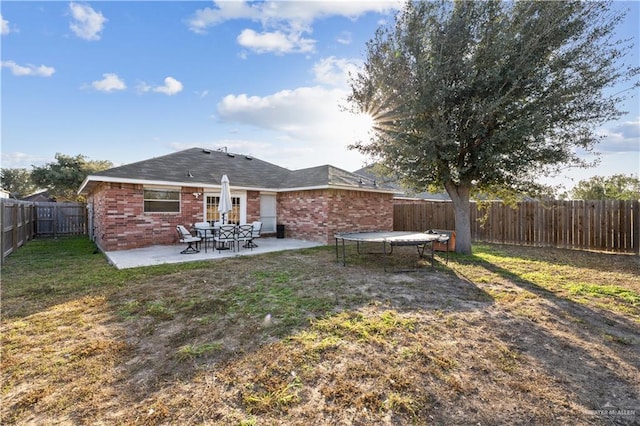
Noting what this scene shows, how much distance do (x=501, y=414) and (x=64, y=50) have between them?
13.4 metres

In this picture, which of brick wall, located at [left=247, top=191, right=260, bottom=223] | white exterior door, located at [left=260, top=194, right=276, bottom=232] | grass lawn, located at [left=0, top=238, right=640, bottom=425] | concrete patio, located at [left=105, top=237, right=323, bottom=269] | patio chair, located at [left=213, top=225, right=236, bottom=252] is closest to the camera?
grass lawn, located at [left=0, top=238, right=640, bottom=425]

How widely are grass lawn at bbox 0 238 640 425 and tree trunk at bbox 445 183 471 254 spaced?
126 inches

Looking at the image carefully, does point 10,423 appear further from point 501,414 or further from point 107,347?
point 501,414

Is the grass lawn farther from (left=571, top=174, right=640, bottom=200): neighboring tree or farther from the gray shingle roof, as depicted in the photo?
(left=571, top=174, right=640, bottom=200): neighboring tree

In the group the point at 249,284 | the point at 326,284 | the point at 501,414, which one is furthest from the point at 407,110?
the point at 501,414

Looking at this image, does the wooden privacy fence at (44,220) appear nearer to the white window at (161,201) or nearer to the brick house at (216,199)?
the brick house at (216,199)

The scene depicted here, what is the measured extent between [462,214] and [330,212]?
5.31m

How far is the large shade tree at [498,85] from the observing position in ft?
23.7

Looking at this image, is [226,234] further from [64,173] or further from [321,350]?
[64,173]

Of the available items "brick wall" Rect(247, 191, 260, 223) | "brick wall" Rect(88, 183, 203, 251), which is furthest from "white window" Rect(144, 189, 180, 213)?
"brick wall" Rect(247, 191, 260, 223)

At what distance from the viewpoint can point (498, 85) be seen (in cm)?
752

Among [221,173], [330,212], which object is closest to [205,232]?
[221,173]

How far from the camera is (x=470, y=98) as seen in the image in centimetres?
784

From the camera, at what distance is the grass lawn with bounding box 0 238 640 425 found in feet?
7.48
